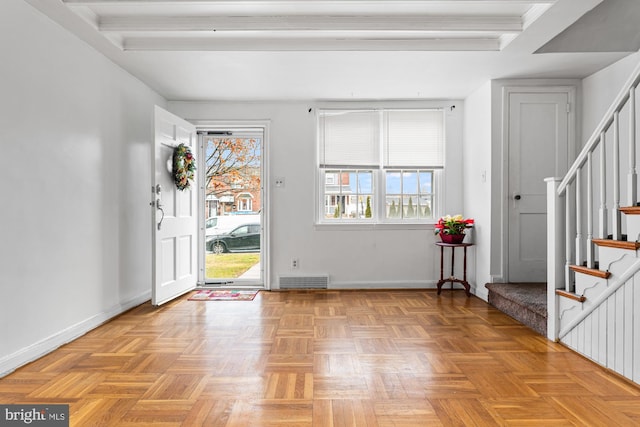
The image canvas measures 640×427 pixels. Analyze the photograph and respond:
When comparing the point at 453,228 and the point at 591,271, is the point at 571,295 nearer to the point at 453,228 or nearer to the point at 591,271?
the point at 591,271

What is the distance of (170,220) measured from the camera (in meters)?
4.39

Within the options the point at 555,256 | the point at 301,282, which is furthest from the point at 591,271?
the point at 301,282

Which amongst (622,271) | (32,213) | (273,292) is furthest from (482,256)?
(32,213)

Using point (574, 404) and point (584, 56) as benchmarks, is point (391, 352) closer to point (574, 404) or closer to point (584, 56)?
point (574, 404)

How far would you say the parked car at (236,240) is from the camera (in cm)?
590

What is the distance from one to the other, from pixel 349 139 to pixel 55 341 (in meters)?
3.74

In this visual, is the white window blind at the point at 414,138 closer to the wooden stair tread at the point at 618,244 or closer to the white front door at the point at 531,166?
the white front door at the point at 531,166

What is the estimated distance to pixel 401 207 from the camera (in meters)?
5.22

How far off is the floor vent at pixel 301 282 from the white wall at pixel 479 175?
1873 millimetres

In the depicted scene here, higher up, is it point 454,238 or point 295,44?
point 295,44

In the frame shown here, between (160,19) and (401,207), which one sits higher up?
(160,19)

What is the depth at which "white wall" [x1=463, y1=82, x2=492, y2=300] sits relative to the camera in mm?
4441

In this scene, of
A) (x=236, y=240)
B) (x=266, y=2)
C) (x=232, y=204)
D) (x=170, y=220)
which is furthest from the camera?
(x=236, y=240)

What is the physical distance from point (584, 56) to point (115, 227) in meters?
4.70
